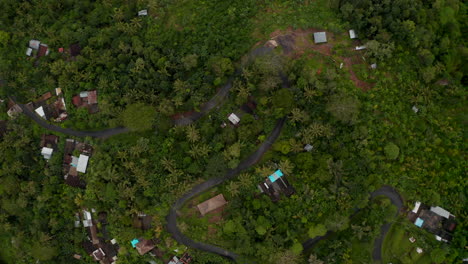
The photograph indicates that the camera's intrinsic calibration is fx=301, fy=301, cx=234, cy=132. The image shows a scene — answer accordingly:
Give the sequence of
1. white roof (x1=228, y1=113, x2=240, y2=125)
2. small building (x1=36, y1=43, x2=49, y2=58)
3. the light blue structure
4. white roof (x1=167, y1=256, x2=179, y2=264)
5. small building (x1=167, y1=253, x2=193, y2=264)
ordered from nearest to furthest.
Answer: the light blue structure < small building (x1=167, y1=253, x2=193, y2=264) < white roof (x1=167, y1=256, x2=179, y2=264) < white roof (x1=228, y1=113, x2=240, y2=125) < small building (x1=36, y1=43, x2=49, y2=58)

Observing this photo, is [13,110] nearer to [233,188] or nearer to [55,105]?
[55,105]

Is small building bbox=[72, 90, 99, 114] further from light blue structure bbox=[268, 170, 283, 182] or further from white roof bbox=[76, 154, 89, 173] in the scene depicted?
light blue structure bbox=[268, 170, 283, 182]

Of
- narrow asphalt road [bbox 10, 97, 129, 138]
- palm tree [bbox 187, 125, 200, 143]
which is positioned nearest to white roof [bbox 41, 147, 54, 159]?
narrow asphalt road [bbox 10, 97, 129, 138]

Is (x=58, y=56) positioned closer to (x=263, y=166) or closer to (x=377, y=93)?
(x=263, y=166)

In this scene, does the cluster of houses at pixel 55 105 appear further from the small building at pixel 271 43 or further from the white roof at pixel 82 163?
the small building at pixel 271 43

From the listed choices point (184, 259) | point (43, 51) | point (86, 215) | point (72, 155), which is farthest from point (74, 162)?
point (184, 259)

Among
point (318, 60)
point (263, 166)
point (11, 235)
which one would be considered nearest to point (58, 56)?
point (11, 235)
